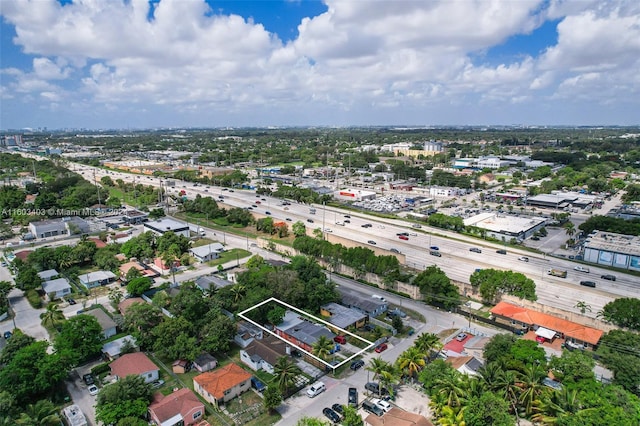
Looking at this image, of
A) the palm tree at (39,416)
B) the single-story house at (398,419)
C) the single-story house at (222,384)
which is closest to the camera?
the palm tree at (39,416)

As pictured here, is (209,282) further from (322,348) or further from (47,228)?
(47,228)

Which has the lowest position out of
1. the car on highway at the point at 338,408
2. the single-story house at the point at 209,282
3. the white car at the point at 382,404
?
the car on highway at the point at 338,408

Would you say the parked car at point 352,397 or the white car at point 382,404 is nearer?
the white car at point 382,404

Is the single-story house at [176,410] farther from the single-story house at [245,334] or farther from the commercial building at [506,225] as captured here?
the commercial building at [506,225]

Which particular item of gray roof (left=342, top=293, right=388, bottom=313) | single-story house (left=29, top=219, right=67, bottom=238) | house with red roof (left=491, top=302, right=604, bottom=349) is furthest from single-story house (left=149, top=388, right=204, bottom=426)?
single-story house (left=29, top=219, right=67, bottom=238)

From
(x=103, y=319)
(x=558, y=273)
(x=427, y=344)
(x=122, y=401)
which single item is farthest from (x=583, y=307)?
(x=103, y=319)

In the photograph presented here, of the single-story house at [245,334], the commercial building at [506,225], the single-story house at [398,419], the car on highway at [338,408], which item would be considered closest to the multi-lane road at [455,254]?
the commercial building at [506,225]

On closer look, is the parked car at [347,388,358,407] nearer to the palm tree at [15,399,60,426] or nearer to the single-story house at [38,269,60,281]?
the palm tree at [15,399,60,426]

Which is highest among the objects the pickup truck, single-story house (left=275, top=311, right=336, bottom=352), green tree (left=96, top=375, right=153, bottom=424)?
green tree (left=96, top=375, right=153, bottom=424)
